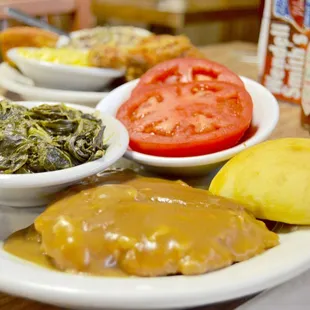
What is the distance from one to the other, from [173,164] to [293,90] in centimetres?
84

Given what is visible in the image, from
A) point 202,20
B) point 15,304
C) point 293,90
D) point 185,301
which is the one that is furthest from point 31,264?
point 202,20

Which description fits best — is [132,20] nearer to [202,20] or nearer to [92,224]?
[202,20]

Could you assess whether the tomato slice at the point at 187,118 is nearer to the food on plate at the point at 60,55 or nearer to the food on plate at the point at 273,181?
the food on plate at the point at 273,181

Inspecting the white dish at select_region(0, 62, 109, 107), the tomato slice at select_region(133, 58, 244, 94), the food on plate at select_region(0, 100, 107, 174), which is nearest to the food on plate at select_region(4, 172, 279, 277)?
the food on plate at select_region(0, 100, 107, 174)

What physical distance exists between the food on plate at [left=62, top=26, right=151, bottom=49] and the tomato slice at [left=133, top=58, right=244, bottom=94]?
47 cm

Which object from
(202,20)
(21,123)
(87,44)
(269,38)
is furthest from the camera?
(202,20)

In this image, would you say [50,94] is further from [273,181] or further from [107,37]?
[273,181]

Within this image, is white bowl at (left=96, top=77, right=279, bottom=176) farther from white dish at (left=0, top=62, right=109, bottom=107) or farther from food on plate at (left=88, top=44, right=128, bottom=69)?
food on plate at (left=88, top=44, right=128, bottom=69)

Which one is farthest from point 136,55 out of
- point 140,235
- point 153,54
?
point 140,235

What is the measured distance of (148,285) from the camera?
0.73 metres

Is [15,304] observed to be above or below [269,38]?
below

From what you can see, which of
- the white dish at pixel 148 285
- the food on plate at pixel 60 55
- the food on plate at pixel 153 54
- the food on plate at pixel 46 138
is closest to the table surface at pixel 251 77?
the white dish at pixel 148 285

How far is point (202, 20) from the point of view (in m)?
4.40

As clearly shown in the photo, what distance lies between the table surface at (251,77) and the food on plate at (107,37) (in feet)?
1.27
